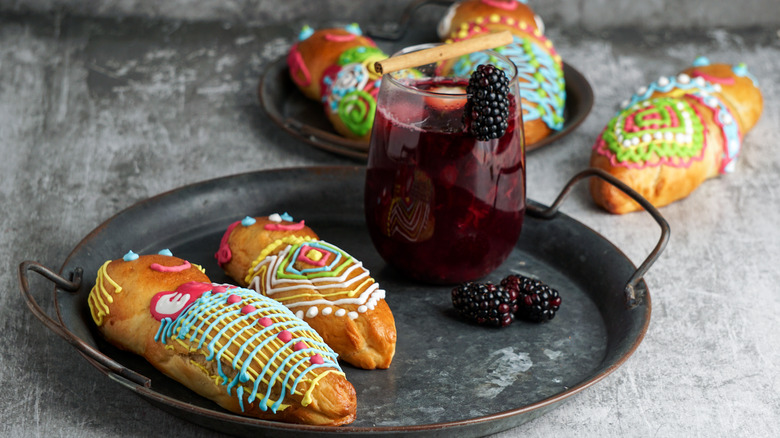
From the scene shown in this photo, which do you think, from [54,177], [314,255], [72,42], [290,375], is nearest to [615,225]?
[314,255]

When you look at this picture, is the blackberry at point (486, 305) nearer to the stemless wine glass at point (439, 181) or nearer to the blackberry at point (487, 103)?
the stemless wine glass at point (439, 181)

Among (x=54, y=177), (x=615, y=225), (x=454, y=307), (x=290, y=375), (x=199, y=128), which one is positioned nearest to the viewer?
(x=290, y=375)

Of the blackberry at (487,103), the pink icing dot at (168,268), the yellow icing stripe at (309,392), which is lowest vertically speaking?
the pink icing dot at (168,268)

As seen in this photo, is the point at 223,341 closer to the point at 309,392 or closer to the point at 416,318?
the point at 309,392

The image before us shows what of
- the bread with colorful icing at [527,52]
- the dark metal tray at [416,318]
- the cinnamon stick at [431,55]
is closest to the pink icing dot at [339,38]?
the bread with colorful icing at [527,52]

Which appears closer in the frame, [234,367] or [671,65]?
[234,367]

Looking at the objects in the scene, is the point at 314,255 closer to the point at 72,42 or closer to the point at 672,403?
the point at 672,403

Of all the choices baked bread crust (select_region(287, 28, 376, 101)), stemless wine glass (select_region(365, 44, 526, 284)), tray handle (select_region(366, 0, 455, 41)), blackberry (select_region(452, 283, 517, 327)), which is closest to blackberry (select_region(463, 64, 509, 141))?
stemless wine glass (select_region(365, 44, 526, 284))

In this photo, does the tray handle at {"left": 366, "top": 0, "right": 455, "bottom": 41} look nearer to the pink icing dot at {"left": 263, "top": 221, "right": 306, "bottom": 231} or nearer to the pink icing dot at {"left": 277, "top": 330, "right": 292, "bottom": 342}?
the pink icing dot at {"left": 263, "top": 221, "right": 306, "bottom": 231}

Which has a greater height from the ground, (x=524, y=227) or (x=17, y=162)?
(x=524, y=227)
